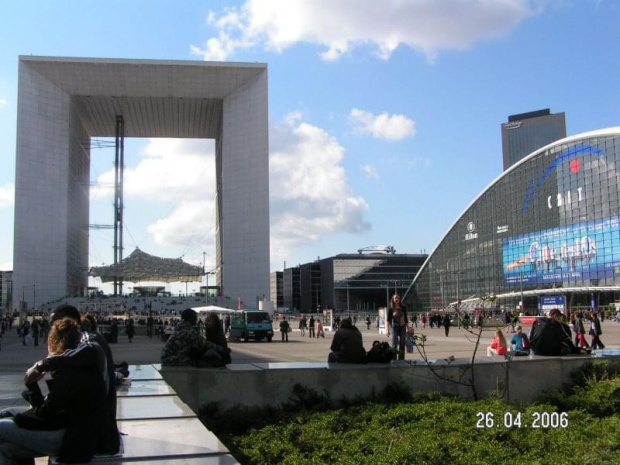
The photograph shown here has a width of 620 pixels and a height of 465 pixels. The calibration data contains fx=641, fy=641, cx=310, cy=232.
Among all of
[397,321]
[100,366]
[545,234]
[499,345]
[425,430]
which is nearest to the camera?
[100,366]

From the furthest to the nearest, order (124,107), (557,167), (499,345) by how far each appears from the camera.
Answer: (124,107), (557,167), (499,345)

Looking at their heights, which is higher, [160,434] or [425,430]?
[160,434]

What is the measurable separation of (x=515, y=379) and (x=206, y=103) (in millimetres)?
80762

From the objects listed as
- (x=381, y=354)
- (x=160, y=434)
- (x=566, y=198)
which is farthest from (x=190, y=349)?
(x=566, y=198)

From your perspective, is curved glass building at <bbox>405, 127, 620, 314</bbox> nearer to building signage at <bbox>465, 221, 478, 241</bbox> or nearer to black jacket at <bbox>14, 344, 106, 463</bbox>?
building signage at <bbox>465, 221, 478, 241</bbox>

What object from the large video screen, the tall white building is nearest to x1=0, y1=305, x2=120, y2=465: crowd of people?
the tall white building

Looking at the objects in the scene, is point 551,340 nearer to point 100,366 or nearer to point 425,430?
point 425,430

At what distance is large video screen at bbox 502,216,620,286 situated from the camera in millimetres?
77812

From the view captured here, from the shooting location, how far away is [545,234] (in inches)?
3472

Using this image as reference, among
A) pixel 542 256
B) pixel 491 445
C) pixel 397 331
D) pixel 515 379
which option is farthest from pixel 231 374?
pixel 542 256

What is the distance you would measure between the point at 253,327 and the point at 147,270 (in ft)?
184

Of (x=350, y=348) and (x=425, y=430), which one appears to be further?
(x=350, y=348)

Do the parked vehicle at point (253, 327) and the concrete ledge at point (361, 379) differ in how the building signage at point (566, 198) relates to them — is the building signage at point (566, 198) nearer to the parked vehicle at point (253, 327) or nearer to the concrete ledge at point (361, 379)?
the parked vehicle at point (253, 327)
